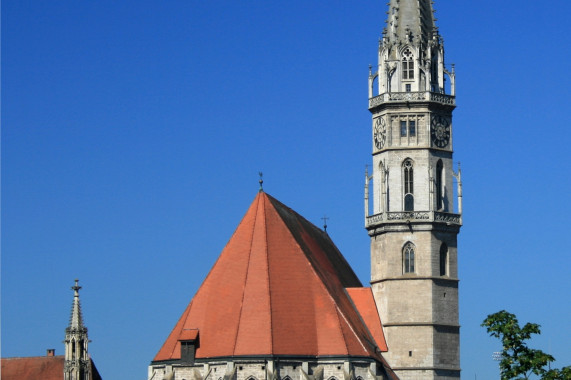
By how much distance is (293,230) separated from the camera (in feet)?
253

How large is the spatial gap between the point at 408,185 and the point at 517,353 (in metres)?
33.9

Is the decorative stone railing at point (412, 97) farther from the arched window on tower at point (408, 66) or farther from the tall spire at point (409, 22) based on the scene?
the tall spire at point (409, 22)

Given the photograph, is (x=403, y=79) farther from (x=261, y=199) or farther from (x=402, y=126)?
(x=261, y=199)

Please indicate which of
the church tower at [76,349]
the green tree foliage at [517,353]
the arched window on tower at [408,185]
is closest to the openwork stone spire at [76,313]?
the church tower at [76,349]

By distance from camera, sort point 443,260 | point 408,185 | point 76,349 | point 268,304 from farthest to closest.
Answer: point 443,260 < point 408,185 < point 76,349 < point 268,304

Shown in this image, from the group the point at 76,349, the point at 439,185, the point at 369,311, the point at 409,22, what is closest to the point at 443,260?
the point at 439,185

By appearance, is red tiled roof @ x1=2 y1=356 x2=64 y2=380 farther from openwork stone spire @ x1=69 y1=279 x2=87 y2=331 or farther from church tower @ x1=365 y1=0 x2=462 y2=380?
church tower @ x1=365 y1=0 x2=462 y2=380

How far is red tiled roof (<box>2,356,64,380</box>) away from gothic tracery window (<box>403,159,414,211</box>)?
22379 mm

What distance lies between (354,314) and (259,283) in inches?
341

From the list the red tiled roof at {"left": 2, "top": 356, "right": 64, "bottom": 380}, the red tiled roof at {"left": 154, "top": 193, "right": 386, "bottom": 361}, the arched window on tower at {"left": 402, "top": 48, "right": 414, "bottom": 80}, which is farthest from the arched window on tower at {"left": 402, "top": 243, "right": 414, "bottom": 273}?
the red tiled roof at {"left": 2, "top": 356, "right": 64, "bottom": 380}

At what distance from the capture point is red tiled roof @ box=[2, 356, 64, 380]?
84.3 metres

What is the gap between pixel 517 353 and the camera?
4750 cm

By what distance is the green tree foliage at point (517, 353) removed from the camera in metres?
47.1

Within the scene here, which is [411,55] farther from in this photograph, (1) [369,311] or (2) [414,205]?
(1) [369,311]
